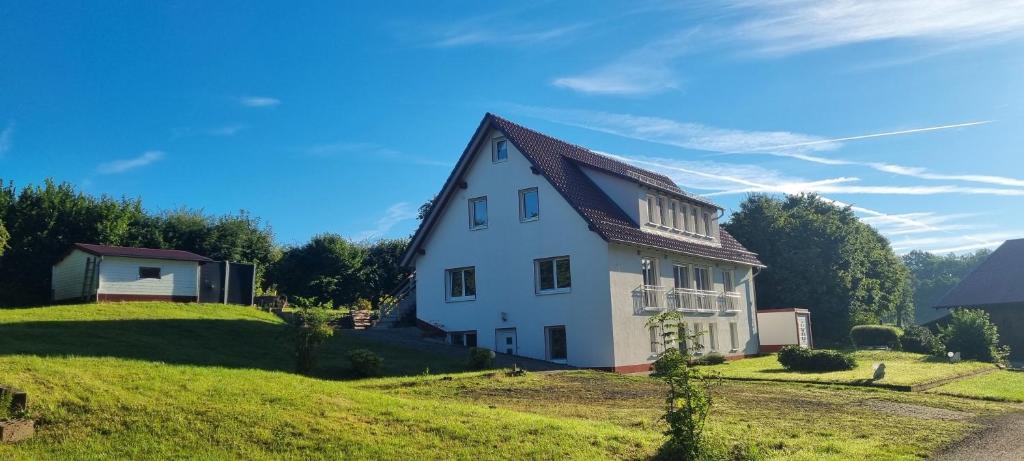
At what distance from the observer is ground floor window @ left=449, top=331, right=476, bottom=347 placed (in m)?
30.5

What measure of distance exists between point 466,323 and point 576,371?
793 centimetres

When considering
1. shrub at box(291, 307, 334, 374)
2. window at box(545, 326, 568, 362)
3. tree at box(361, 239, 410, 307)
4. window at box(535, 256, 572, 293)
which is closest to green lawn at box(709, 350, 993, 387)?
window at box(545, 326, 568, 362)

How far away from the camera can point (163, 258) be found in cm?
3244

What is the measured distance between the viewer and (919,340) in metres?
41.6

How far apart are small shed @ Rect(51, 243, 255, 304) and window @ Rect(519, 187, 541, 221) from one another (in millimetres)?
15664

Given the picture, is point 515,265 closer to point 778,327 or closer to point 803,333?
point 778,327

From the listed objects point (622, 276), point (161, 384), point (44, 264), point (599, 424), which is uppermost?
point (44, 264)

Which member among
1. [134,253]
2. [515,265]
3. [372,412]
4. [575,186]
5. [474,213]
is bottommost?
[372,412]

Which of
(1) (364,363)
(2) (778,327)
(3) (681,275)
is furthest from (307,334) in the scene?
(2) (778,327)

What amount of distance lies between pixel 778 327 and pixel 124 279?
32678mm

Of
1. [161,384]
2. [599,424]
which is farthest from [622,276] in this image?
[161,384]

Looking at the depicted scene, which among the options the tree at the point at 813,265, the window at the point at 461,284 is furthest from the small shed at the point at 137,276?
the tree at the point at 813,265

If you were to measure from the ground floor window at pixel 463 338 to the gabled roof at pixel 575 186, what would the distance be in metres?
4.15

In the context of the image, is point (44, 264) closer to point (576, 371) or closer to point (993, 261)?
point (576, 371)
